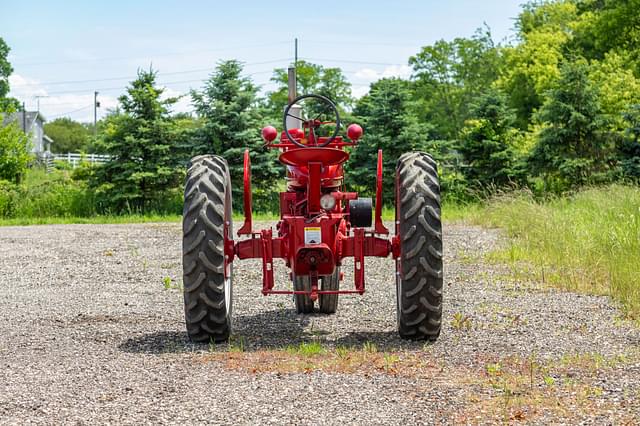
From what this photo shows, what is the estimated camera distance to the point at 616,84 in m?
32.7

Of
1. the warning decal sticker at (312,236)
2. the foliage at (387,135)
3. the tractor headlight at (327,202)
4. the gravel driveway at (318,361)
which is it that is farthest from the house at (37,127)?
the warning decal sticker at (312,236)

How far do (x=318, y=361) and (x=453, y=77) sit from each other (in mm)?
63366

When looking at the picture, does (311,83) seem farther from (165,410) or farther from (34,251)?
(165,410)

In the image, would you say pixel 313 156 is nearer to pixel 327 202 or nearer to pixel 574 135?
pixel 327 202

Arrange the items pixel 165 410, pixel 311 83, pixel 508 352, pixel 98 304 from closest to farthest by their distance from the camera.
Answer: pixel 165 410 → pixel 508 352 → pixel 98 304 → pixel 311 83

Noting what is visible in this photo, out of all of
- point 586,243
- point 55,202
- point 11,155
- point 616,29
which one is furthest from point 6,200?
point 616,29

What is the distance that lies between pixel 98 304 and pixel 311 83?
5989 cm

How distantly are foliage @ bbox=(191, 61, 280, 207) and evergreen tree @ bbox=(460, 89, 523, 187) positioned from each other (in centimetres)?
668

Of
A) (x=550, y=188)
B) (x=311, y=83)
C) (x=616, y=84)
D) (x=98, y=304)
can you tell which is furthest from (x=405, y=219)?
(x=311, y=83)

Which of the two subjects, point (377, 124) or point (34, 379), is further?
point (377, 124)

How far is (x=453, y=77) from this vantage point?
→ 67.2 meters

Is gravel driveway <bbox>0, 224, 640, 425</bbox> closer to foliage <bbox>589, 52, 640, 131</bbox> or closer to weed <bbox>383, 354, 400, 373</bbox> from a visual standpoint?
weed <bbox>383, 354, 400, 373</bbox>

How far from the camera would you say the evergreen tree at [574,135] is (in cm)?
2500

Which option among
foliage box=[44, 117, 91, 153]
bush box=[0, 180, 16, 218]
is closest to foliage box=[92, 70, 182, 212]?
bush box=[0, 180, 16, 218]
